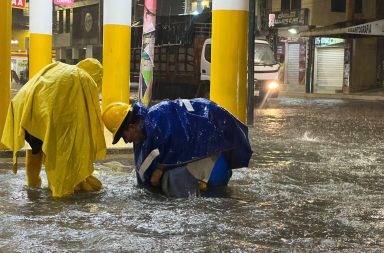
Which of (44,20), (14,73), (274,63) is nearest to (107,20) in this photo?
(44,20)

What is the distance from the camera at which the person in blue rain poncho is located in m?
5.14

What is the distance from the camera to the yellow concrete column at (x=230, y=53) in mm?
7820

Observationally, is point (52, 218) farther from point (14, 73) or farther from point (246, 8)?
point (14, 73)

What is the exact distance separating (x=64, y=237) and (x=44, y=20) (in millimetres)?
10946

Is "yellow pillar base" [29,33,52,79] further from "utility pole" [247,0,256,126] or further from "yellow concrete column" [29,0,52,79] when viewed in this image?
"utility pole" [247,0,256,126]

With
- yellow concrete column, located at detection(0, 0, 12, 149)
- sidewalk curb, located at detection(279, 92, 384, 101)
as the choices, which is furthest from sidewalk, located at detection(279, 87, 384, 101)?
yellow concrete column, located at detection(0, 0, 12, 149)

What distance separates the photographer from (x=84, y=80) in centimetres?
530

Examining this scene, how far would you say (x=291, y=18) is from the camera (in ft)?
114

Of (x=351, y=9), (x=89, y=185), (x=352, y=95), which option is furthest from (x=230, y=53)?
(x=351, y=9)

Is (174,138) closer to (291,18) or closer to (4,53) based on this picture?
(4,53)

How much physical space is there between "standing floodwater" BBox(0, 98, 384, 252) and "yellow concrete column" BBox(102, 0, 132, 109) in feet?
13.2

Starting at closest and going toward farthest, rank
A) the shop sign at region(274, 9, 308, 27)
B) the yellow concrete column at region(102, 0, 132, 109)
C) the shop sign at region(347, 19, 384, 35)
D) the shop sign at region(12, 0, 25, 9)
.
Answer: the yellow concrete column at region(102, 0, 132, 109) < the shop sign at region(12, 0, 25, 9) < the shop sign at region(347, 19, 384, 35) < the shop sign at region(274, 9, 308, 27)

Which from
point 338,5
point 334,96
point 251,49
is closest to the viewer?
point 251,49

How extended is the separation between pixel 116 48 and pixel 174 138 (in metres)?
6.50
